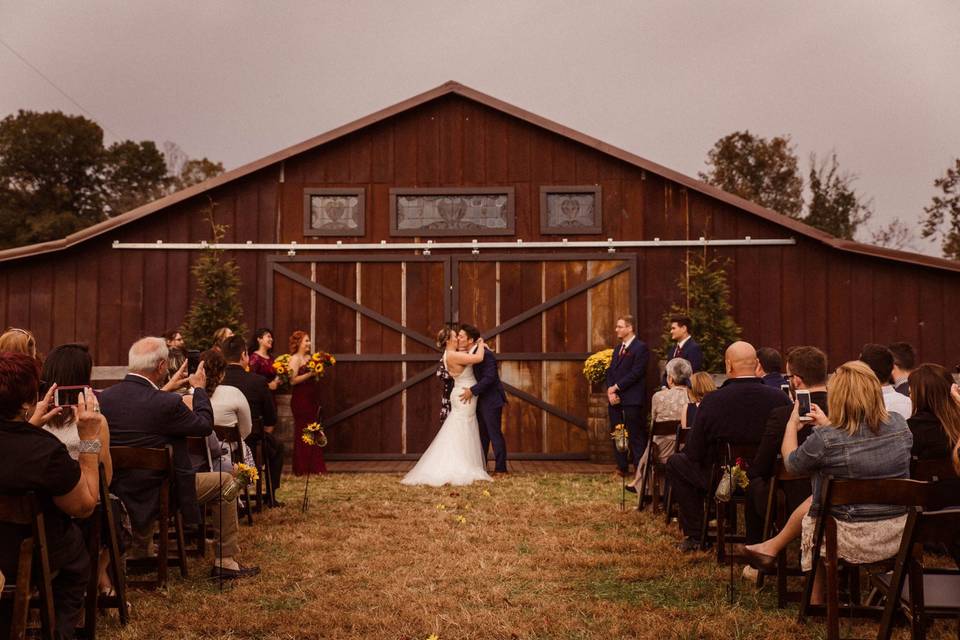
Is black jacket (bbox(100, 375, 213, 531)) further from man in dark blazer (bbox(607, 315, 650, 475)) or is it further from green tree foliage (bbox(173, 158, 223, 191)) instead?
green tree foliage (bbox(173, 158, 223, 191))

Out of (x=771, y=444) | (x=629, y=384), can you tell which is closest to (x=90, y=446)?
(x=771, y=444)

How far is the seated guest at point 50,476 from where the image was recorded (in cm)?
363

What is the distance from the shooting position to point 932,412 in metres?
5.31

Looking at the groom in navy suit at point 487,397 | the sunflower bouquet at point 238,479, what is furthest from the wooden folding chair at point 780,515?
the groom in navy suit at point 487,397

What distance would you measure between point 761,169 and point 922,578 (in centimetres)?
3570

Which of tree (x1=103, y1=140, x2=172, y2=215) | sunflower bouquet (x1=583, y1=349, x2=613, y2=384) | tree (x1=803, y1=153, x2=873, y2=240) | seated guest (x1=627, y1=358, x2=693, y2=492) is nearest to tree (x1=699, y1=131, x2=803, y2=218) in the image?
tree (x1=803, y1=153, x2=873, y2=240)

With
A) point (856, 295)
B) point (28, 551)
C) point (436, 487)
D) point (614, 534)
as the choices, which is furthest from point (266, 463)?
point (856, 295)

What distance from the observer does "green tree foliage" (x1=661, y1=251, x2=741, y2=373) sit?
12227 millimetres

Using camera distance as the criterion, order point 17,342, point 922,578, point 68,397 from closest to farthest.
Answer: point 922,578 < point 68,397 < point 17,342

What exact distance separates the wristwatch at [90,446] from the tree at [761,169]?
117 feet

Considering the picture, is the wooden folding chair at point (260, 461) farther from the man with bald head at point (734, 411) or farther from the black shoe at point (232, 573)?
the man with bald head at point (734, 411)

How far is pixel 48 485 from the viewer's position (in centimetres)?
365

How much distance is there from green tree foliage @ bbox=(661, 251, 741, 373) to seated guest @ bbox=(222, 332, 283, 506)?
18.4 ft

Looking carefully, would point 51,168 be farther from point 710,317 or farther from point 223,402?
point 223,402
